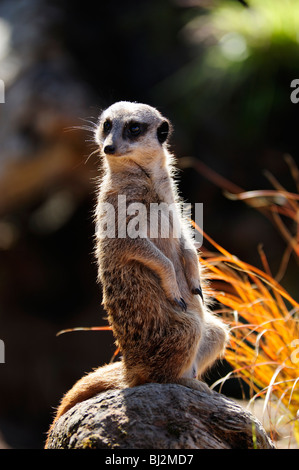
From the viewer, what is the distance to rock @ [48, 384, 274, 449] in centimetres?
213

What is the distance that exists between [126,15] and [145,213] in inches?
239

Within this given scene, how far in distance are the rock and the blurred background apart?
413cm

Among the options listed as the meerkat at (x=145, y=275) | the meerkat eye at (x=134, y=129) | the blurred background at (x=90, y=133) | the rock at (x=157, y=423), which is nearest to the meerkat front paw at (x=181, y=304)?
the meerkat at (x=145, y=275)

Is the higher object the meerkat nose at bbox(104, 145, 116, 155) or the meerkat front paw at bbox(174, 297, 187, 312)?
the meerkat nose at bbox(104, 145, 116, 155)

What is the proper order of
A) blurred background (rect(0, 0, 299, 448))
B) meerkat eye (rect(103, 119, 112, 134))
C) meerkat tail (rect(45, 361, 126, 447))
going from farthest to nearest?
blurred background (rect(0, 0, 299, 448)) → meerkat eye (rect(103, 119, 112, 134)) → meerkat tail (rect(45, 361, 126, 447))

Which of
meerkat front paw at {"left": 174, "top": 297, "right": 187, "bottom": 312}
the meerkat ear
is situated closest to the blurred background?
the meerkat ear

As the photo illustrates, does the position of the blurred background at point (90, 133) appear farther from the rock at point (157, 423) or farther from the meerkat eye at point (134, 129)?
the rock at point (157, 423)

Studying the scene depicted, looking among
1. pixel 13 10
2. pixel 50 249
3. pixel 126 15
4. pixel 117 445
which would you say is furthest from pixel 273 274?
pixel 117 445

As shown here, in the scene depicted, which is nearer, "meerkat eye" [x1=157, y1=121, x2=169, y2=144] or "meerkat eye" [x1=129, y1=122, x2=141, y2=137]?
"meerkat eye" [x1=129, y1=122, x2=141, y2=137]

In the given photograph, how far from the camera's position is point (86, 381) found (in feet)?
8.39

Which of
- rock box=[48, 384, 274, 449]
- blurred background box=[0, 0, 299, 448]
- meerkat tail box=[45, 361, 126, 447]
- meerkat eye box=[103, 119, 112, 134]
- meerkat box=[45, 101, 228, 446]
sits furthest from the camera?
blurred background box=[0, 0, 299, 448]

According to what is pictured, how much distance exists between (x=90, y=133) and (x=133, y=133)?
4.19 meters

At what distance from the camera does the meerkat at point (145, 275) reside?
7.94 feet

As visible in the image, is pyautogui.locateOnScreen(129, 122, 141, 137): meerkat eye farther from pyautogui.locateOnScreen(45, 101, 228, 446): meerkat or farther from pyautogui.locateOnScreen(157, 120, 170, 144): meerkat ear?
pyautogui.locateOnScreen(157, 120, 170, 144): meerkat ear
